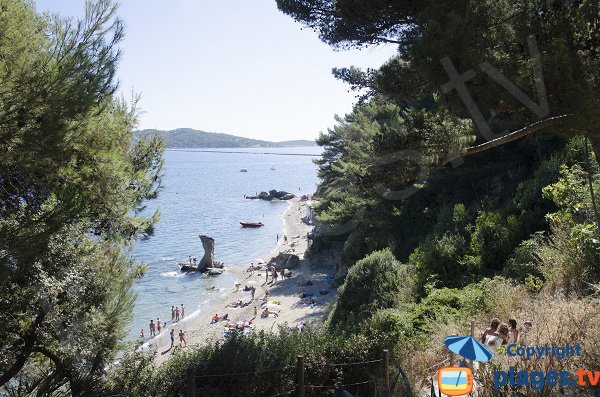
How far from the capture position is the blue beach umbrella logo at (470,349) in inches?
176

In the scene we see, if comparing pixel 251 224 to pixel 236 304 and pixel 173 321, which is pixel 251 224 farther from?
pixel 173 321

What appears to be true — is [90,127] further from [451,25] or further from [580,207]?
[580,207]

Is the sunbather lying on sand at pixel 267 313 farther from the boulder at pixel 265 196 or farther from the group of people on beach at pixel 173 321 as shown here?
the boulder at pixel 265 196

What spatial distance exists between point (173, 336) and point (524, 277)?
18583mm

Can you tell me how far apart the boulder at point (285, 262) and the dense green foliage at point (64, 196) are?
27676 mm

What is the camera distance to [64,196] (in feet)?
18.1

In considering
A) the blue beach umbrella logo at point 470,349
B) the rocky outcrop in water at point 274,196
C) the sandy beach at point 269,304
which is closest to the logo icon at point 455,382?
the blue beach umbrella logo at point 470,349

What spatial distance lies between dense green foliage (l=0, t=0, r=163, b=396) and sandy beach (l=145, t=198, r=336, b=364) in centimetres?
992

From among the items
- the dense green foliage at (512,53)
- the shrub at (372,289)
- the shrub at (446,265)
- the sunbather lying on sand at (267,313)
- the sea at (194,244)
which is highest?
the dense green foliage at (512,53)

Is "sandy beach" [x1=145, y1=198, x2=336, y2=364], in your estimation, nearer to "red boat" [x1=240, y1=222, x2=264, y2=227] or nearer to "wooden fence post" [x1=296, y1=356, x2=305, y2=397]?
"wooden fence post" [x1=296, y1=356, x2=305, y2=397]

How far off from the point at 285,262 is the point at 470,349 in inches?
1278

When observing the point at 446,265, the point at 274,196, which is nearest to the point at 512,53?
the point at 446,265

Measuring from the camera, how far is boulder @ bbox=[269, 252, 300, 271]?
119 ft

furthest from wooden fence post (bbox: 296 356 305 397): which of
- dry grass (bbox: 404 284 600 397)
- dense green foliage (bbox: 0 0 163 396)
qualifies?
dense green foliage (bbox: 0 0 163 396)
